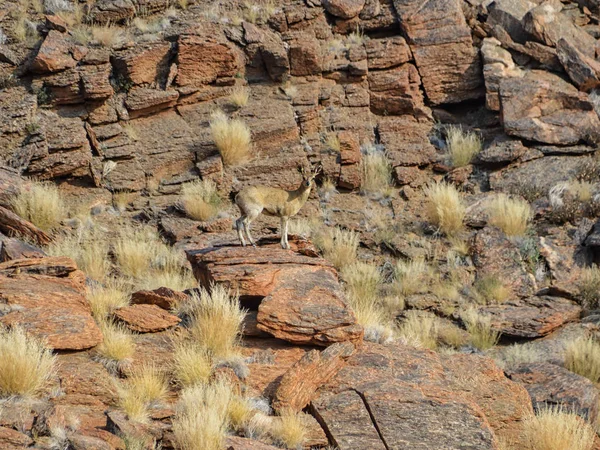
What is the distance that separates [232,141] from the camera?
1634 centimetres

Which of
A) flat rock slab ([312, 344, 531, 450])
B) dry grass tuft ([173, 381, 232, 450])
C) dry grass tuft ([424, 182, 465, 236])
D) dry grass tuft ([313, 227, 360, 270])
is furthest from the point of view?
dry grass tuft ([424, 182, 465, 236])

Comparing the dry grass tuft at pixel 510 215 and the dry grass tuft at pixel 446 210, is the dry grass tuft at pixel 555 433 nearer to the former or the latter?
the dry grass tuft at pixel 510 215

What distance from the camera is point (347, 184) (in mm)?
16719

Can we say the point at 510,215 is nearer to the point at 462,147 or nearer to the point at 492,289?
the point at 492,289

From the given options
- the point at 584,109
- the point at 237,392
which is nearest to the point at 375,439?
the point at 237,392

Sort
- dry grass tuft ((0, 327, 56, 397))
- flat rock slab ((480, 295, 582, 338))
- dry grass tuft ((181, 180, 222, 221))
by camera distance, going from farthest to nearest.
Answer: dry grass tuft ((181, 180, 222, 221)), flat rock slab ((480, 295, 582, 338)), dry grass tuft ((0, 327, 56, 397))

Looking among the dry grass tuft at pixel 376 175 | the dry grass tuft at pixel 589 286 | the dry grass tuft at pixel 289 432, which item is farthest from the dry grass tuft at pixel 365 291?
the dry grass tuft at pixel 289 432

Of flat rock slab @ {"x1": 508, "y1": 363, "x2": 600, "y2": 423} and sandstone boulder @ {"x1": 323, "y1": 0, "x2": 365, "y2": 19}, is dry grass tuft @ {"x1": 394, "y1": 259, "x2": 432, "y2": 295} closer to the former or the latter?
flat rock slab @ {"x1": 508, "y1": 363, "x2": 600, "y2": 423}

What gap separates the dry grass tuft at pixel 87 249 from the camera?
1355cm

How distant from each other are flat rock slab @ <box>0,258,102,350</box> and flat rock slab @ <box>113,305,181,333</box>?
1.40 ft

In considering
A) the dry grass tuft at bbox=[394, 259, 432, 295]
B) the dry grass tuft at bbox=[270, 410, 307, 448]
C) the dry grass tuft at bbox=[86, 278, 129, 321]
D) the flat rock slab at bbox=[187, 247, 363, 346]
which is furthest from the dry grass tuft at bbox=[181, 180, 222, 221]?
the dry grass tuft at bbox=[270, 410, 307, 448]

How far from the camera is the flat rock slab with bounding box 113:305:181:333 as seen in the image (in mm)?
9789

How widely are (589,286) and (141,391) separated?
26.0 feet

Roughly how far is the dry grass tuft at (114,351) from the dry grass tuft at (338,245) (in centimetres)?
587
